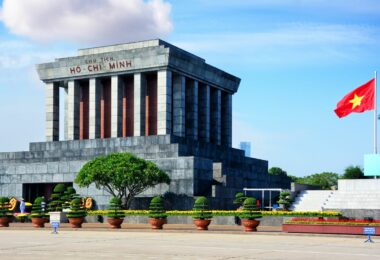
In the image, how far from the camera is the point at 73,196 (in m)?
50.2

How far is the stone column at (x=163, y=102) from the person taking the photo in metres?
58.3

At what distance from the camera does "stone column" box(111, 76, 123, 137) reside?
201ft

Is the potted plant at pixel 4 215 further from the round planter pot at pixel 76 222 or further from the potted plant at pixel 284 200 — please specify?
the potted plant at pixel 284 200

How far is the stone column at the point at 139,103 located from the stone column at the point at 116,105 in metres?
1.87

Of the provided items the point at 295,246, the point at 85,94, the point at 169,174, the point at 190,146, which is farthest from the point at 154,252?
the point at 85,94

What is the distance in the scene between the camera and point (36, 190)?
59.0 m

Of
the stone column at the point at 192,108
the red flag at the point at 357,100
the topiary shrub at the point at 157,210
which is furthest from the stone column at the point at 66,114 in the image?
the red flag at the point at 357,100

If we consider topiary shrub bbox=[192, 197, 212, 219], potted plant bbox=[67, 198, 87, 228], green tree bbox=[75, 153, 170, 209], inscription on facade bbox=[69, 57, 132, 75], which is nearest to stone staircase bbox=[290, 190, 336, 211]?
green tree bbox=[75, 153, 170, 209]

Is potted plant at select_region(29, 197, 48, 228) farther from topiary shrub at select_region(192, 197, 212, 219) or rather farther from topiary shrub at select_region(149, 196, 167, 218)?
topiary shrub at select_region(192, 197, 212, 219)

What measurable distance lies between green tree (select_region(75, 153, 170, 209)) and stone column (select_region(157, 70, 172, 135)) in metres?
8.90

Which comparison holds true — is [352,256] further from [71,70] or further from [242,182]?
[71,70]

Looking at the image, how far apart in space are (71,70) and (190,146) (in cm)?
1484

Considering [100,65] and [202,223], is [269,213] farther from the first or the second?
[100,65]

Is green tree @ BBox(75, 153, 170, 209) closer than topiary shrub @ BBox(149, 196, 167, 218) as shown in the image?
No
